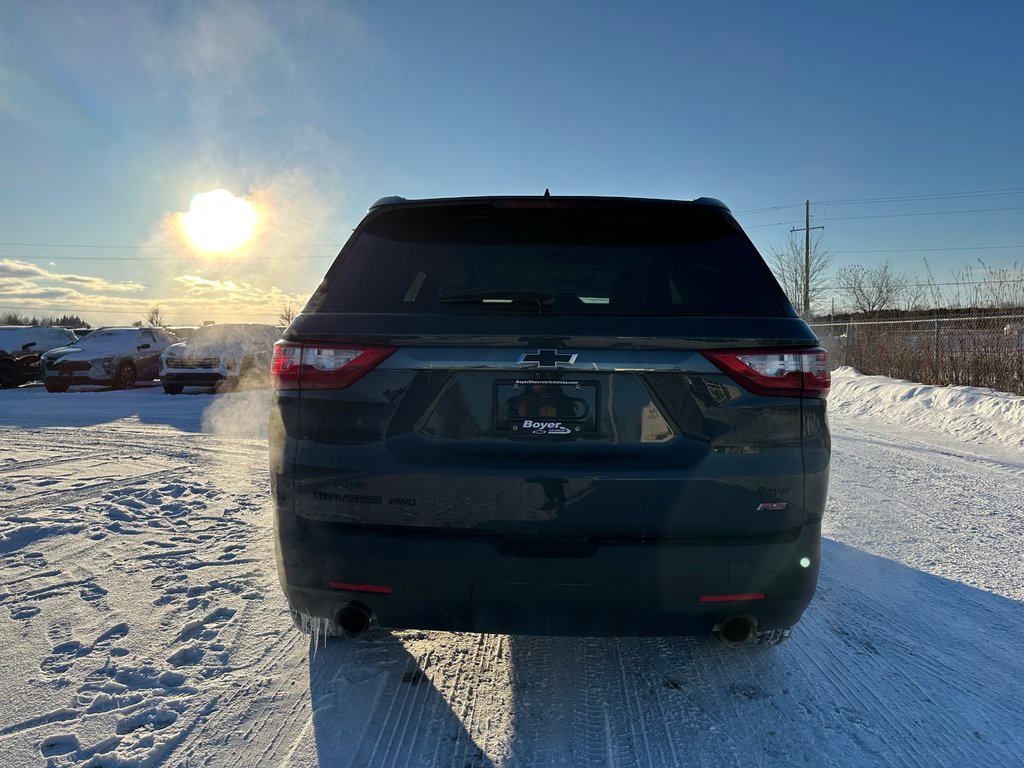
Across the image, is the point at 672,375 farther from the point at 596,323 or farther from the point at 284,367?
the point at 284,367

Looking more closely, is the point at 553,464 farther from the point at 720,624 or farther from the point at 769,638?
the point at 769,638

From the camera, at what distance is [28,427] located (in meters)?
9.11

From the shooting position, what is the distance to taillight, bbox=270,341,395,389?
2.03m

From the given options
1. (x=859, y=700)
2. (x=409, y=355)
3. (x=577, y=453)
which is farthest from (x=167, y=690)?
(x=859, y=700)

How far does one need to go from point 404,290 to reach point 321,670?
5.54 ft

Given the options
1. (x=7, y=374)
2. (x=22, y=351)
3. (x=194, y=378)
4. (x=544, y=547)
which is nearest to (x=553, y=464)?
(x=544, y=547)

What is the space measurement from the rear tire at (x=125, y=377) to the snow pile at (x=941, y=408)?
1589 cm

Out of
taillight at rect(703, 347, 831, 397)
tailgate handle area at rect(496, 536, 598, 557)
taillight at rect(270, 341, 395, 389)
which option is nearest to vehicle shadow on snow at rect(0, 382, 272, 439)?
taillight at rect(270, 341, 395, 389)

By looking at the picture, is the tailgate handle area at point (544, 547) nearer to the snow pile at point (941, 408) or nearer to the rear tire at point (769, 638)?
the rear tire at point (769, 638)

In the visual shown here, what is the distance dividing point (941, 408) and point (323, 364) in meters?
11.2

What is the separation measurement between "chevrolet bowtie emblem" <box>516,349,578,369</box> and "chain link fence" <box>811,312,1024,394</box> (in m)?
12.1

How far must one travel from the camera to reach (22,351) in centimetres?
1650

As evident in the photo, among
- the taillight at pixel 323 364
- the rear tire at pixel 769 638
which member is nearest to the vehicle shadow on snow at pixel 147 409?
the taillight at pixel 323 364

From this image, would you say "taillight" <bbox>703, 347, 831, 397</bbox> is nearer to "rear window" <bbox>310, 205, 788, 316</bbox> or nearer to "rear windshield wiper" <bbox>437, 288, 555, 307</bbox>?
"rear window" <bbox>310, 205, 788, 316</bbox>
